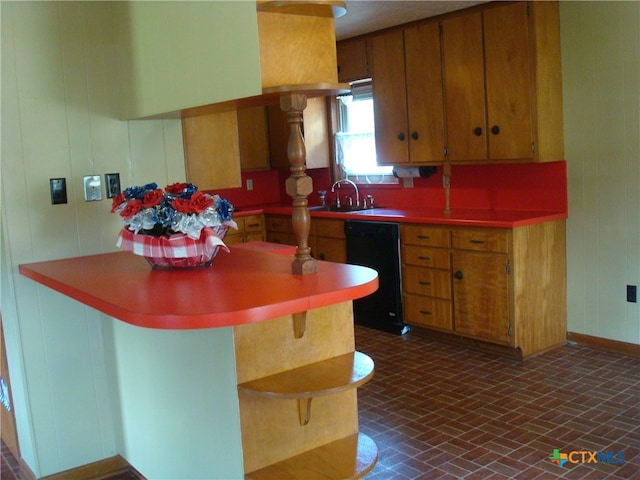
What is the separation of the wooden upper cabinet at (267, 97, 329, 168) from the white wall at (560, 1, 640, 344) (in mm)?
2414

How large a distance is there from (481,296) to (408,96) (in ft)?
5.55

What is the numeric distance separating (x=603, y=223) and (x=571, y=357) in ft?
2.94

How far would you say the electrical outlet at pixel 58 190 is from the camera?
9.65 ft

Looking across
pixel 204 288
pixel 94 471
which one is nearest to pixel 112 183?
pixel 204 288

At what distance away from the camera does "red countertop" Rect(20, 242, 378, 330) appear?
1.87 metres

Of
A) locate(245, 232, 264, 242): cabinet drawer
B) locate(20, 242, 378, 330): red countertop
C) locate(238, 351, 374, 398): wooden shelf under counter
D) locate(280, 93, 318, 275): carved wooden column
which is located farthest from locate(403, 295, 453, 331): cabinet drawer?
locate(280, 93, 318, 275): carved wooden column

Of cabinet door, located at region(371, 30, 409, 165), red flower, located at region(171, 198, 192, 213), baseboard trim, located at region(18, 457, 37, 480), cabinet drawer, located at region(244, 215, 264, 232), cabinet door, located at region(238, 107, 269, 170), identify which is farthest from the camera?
cabinet door, located at region(238, 107, 269, 170)

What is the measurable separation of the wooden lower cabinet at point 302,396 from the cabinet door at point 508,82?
2.47 metres

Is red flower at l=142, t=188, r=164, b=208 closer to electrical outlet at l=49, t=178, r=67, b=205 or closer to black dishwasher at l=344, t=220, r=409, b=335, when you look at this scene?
electrical outlet at l=49, t=178, r=67, b=205

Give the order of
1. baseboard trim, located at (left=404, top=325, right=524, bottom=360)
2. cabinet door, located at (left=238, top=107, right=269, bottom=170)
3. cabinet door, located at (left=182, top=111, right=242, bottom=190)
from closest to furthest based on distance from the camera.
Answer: cabinet door, located at (left=182, top=111, right=242, bottom=190), baseboard trim, located at (left=404, top=325, right=524, bottom=360), cabinet door, located at (left=238, top=107, right=269, bottom=170)

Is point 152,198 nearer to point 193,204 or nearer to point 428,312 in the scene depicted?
point 193,204

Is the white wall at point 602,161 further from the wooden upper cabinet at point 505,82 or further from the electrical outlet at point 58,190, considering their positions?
the electrical outlet at point 58,190

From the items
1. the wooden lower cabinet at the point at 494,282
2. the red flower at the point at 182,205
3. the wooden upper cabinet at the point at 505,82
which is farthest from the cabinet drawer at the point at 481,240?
the red flower at the point at 182,205

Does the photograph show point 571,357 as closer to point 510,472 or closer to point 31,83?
point 510,472
